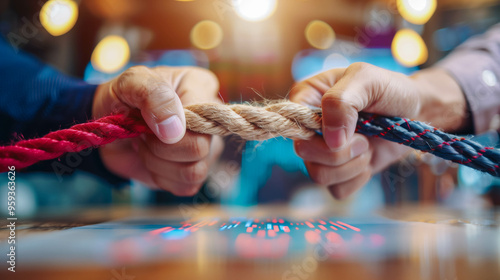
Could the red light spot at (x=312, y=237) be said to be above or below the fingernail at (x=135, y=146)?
below

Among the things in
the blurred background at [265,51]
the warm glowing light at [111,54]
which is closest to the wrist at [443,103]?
the blurred background at [265,51]

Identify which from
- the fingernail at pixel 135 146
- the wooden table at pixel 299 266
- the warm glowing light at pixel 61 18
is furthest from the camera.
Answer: the warm glowing light at pixel 61 18

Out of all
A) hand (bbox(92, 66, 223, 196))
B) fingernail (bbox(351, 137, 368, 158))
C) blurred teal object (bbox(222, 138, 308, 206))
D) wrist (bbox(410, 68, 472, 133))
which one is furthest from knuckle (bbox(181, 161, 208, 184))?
blurred teal object (bbox(222, 138, 308, 206))

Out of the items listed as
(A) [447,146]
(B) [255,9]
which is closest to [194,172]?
(A) [447,146]

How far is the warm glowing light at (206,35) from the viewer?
3.28ft

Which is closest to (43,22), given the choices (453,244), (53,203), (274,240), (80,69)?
(80,69)

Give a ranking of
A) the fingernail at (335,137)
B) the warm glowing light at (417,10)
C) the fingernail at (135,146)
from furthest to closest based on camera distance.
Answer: the warm glowing light at (417,10), the fingernail at (135,146), the fingernail at (335,137)

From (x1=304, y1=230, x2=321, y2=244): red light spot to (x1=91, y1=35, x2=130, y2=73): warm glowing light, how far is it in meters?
1.06

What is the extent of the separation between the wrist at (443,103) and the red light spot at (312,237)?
0.28 metres

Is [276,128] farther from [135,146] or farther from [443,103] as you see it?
[443,103]

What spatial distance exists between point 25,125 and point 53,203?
0.59 meters

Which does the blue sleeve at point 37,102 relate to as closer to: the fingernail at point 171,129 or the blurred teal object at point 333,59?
the fingernail at point 171,129

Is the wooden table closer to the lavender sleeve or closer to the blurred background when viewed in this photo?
the lavender sleeve

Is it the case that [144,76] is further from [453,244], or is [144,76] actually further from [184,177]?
[453,244]
